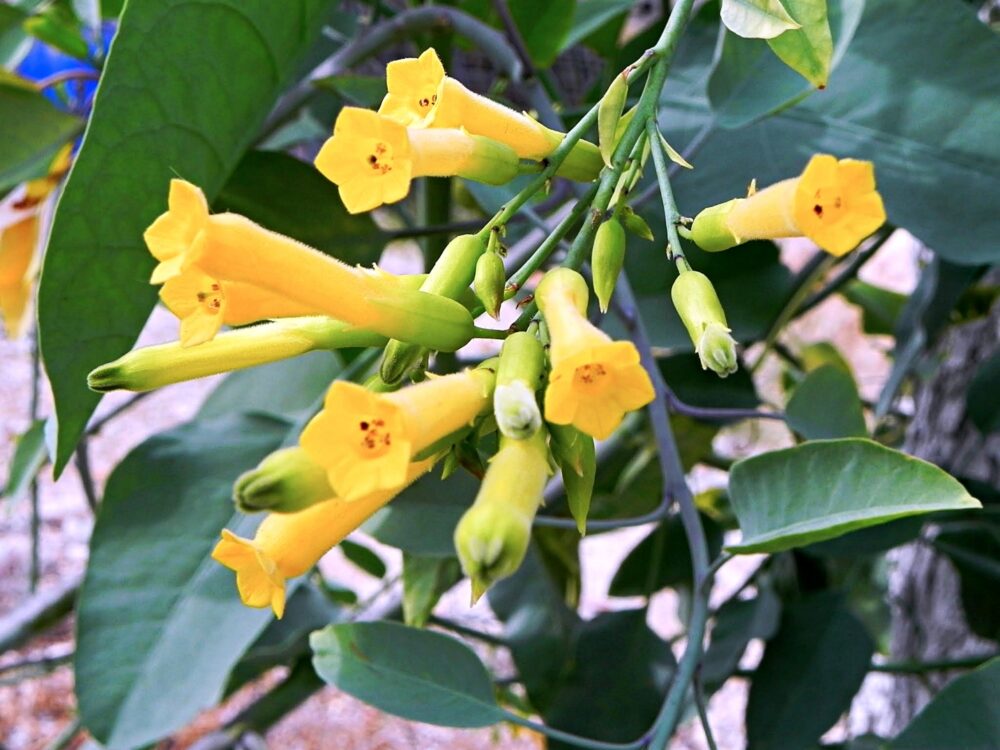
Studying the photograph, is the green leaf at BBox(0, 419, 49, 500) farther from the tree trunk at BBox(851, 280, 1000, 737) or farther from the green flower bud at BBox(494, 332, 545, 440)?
the tree trunk at BBox(851, 280, 1000, 737)

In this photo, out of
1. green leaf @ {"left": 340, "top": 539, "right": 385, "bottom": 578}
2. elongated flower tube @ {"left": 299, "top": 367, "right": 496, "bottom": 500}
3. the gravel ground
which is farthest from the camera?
the gravel ground

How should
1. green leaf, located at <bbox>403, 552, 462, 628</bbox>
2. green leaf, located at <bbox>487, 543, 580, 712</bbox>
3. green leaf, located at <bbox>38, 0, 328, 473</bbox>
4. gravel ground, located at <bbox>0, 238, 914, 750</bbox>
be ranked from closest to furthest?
green leaf, located at <bbox>38, 0, 328, 473</bbox> → green leaf, located at <bbox>403, 552, 462, 628</bbox> → green leaf, located at <bbox>487, 543, 580, 712</bbox> → gravel ground, located at <bbox>0, 238, 914, 750</bbox>

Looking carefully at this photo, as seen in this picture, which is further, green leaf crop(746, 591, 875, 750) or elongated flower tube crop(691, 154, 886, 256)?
green leaf crop(746, 591, 875, 750)


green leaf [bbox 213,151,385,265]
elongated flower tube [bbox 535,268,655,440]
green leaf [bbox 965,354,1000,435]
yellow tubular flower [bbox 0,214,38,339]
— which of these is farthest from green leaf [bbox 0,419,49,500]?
green leaf [bbox 965,354,1000,435]

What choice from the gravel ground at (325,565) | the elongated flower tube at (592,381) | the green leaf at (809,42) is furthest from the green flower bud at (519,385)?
the gravel ground at (325,565)

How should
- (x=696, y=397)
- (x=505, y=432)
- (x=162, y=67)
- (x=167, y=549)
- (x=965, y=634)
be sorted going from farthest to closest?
(x=965, y=634) < (x=696, y=397) < (x=167, y=549) < (x=162, y=67) < (x=505, y=432)

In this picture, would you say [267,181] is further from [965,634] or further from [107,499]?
[965,634]

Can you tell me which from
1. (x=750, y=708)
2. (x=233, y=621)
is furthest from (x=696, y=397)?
(x=233, y=621)

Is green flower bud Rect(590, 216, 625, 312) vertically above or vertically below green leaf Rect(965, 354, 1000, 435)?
above
